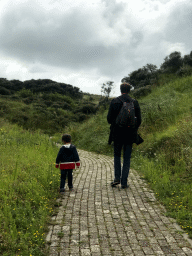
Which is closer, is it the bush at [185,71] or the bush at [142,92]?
the bush at [185,71]

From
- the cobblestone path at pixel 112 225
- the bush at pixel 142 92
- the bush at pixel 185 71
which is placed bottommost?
the cobblestone path at pixel 112 225

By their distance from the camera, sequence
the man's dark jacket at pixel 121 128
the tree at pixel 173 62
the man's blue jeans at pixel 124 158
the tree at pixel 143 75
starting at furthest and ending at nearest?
the tree at pixel 143 75, the tree at pixel 173 62, the man's blue jeans at pixel 124 158, the man's dark jacket at pixel 121 128

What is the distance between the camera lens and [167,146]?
7.13 metres

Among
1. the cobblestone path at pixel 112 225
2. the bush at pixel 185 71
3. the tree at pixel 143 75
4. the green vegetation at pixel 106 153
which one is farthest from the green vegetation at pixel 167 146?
the tree at pixel 143 75

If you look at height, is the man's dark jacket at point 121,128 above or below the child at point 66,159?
above

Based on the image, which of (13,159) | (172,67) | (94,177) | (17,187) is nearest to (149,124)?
(94,177)

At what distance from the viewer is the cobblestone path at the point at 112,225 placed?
2906 millimetres

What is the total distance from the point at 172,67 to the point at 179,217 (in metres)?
15.5

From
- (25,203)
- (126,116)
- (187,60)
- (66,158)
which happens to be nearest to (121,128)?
(126,116)

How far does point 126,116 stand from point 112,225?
81.9 inches

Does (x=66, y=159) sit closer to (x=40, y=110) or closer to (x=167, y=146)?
(x=167, y=146)

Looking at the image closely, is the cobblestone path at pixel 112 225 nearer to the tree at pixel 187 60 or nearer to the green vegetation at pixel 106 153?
the green vegetation at pixel 106 153

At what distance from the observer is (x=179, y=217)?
12.2 feet

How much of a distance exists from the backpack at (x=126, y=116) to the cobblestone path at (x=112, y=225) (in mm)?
1518
